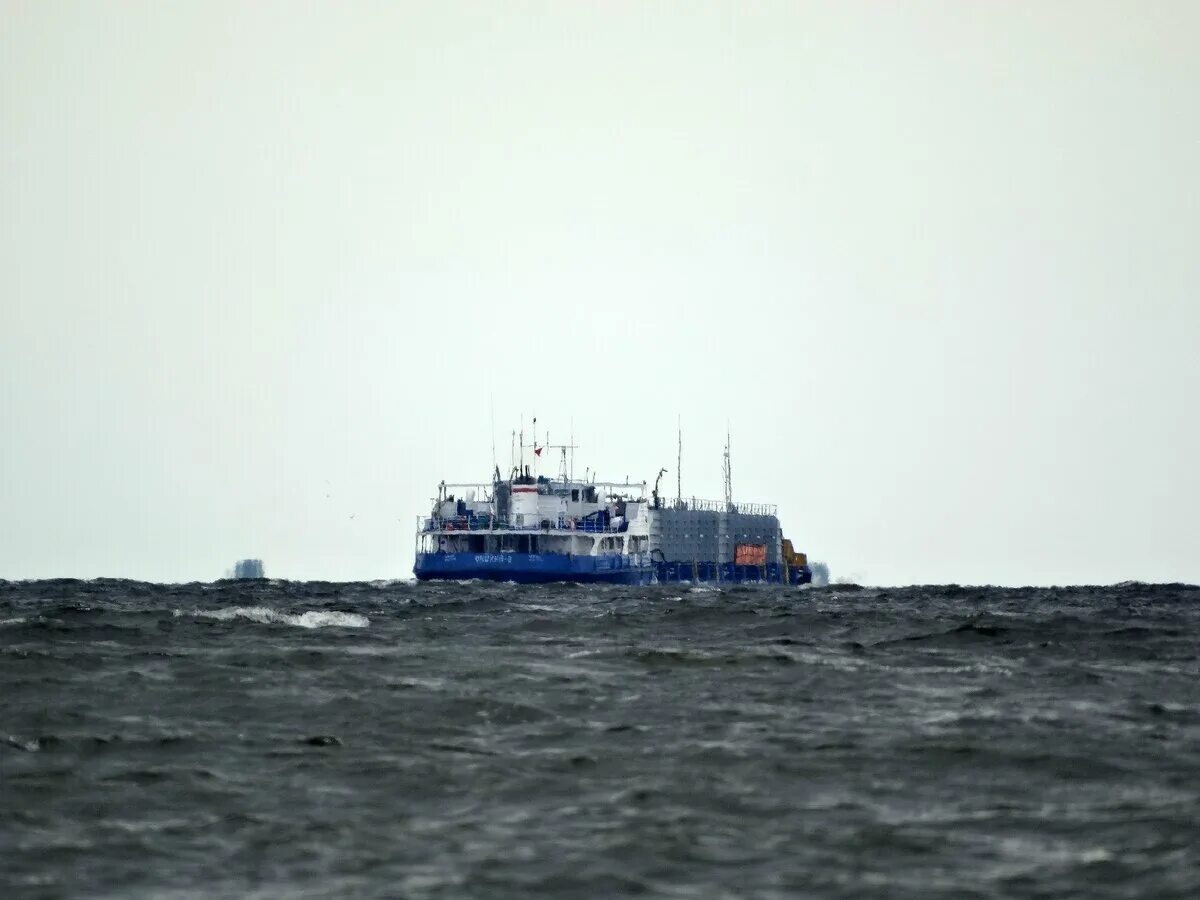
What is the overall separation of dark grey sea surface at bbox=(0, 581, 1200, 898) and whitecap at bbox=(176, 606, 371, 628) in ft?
24.5

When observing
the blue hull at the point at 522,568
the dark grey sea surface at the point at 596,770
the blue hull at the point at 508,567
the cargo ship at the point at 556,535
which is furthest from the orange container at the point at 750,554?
the dark grey sea surface at the point at 596,770

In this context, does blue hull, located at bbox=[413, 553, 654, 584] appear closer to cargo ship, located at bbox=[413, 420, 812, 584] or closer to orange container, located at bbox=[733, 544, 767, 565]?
cargo ship, located at bbox=[413, 420, 812, 584]

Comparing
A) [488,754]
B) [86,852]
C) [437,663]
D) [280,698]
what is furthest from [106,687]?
[86,852]

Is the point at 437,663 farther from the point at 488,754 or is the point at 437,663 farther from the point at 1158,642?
the point at 1158,642

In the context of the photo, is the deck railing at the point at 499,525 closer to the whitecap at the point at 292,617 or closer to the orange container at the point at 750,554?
the orange container at the point at 750,554

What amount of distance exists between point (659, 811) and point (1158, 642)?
24.2 meters

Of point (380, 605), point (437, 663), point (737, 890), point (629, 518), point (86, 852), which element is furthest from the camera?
point (629, 518)

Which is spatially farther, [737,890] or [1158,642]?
[1158,642]

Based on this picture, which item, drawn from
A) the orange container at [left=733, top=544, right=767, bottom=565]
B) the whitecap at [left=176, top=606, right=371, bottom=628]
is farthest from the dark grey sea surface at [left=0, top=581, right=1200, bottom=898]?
the orange container at [left=733, top=544, right=767, bottom=565]

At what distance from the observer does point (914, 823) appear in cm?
1546

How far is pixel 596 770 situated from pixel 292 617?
90.5ft

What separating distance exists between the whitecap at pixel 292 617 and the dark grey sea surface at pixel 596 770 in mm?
7478

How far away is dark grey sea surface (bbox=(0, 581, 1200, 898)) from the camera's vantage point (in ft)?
44.9

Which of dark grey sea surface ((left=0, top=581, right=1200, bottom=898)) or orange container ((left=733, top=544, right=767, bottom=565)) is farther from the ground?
orange container ((left=733, top=544, right=767, bottom=565))
